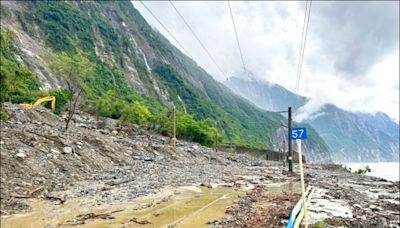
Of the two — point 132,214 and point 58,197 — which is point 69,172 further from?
point 132,214

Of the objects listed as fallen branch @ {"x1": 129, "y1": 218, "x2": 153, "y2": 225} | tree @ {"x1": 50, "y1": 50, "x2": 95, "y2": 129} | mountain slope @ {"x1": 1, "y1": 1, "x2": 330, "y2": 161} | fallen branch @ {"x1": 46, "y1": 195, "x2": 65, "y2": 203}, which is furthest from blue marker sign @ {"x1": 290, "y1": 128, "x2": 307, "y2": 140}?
→ mountain slope @ {"x1": 1, "y1": 1, "x2": 330, "y2": 161}

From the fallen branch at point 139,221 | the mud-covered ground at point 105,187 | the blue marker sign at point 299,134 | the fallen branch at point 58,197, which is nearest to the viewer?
the blue marker sign at point 299,134

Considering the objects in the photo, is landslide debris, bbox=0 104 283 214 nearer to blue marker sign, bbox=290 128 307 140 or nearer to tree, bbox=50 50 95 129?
tree, bbox=50 50 95 129

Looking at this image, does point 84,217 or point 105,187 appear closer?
point 84,217

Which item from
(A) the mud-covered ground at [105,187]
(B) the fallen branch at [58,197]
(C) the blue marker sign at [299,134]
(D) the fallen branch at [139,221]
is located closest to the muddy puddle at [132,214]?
(D) the fallen branch at [139,221]

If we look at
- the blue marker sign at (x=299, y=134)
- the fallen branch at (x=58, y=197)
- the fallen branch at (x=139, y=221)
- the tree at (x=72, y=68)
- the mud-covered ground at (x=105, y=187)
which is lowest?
the fallen branch at (x=139, y=221)

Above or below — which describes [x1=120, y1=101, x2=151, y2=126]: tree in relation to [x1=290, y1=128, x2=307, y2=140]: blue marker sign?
above

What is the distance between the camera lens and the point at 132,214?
409 inches

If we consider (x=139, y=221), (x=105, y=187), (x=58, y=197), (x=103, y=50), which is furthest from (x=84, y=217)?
(x=103, y=50)

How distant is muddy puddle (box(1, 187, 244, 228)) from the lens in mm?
9266

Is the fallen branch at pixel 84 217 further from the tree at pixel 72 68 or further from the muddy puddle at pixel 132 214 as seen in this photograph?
the tree at pixel 72 68

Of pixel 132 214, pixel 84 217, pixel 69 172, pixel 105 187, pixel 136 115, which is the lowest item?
pixel 84 217

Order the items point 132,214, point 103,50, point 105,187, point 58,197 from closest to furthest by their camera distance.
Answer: point 132,214 → point 58,197 → point 105,187 → point 103,50

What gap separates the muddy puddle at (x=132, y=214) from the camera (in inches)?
365
